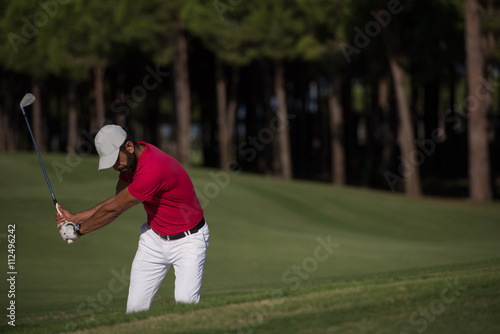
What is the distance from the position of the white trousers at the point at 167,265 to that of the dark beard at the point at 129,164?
2.28 feet

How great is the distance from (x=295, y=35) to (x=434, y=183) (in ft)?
52.2

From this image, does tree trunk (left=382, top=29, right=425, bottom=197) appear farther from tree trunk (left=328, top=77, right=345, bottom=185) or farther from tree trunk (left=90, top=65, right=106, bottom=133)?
tree trunk (left=90, top=65, right=106, bottom=133)

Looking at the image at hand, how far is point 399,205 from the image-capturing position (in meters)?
24.3

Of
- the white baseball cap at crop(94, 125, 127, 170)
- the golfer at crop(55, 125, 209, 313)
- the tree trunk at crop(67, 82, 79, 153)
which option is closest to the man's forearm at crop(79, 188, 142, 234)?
the golfer at crop(55, 125, 209, 313)

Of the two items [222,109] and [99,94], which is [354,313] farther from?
[99,94]

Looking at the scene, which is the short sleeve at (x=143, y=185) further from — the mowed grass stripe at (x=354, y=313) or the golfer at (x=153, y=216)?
the mowed grass stripe at (x=354, y=313)

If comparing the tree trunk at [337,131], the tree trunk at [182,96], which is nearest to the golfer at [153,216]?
the tree trunk at [337,131]

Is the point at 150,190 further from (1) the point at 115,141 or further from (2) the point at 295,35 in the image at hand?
(2) the point at 295,35

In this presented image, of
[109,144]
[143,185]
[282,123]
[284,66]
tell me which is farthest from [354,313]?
[284,66]

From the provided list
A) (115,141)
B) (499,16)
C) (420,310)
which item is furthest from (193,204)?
(499,16)

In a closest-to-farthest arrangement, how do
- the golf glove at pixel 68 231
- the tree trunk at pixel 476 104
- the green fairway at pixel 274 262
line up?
the green fairway at pixel 274 262
the golf glove at pixel 68 231
the tree trunk at pixel 476 104

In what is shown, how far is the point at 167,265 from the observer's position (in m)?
6.67

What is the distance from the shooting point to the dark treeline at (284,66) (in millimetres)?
28219

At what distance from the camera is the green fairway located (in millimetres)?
6105
